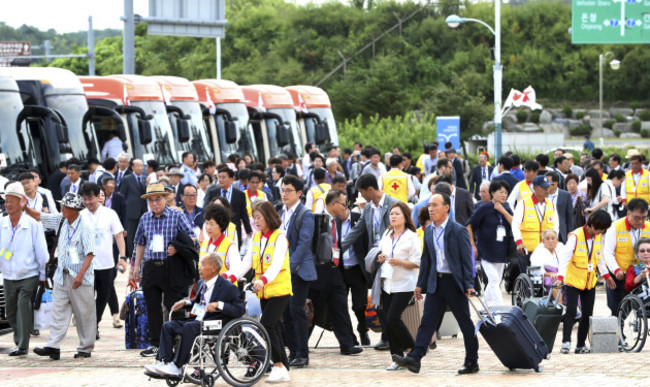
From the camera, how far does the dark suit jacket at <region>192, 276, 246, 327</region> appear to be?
10359mm

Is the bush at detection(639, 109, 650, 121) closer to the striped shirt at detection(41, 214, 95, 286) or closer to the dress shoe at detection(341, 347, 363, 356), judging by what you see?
the dress shoe at detection(341, 347, 363, 356)

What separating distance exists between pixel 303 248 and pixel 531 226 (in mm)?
4134

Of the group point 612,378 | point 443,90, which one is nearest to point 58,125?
point 612,378

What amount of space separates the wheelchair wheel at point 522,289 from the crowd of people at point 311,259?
18 centimetres

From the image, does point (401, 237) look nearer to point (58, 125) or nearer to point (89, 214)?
point (89, 214)

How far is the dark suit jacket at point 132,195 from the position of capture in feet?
63.0

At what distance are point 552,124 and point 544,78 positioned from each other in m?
7.13

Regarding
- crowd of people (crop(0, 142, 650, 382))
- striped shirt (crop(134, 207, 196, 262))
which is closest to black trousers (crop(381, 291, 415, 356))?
crowd of people (crop(0, 142, 650, 382))

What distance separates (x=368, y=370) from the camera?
1132cm

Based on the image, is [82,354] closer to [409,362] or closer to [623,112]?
[409,362]

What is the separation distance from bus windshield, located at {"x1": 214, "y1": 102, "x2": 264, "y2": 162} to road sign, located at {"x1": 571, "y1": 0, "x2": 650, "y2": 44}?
972 centimetres

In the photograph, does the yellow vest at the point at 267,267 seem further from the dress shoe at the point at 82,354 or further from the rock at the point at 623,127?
the rock at the point at 623,127

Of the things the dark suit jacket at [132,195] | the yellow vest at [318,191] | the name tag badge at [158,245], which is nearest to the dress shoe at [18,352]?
the name tag badge at [158,245]

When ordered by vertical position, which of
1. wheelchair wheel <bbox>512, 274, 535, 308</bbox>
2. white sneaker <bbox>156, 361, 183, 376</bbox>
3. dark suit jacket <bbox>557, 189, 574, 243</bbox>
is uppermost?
dark suit jacket <bbox>557, 189, 574, 243</bbox>
